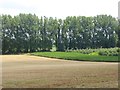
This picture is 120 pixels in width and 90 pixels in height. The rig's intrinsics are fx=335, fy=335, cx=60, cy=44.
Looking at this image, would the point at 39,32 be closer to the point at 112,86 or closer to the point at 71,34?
the point at 71,34

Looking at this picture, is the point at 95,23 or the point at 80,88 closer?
the point at 80,88

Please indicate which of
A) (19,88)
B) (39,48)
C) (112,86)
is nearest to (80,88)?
(112,86)

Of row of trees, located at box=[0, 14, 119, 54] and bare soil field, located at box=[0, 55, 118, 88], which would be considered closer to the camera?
bare soil field, located at box=[0, 55, 118, 88]

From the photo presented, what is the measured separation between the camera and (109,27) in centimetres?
9544

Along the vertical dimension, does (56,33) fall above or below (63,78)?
above

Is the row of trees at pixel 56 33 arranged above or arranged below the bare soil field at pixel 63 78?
above

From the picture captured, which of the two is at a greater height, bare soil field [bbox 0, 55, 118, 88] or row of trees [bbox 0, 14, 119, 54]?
row of trees [bbox 0, 14, 119, 54]

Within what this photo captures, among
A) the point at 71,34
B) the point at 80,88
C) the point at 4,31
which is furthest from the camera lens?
the point at 71,34

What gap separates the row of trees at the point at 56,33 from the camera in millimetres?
87562

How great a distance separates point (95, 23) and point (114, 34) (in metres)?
7.21

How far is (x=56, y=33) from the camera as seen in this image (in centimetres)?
9306

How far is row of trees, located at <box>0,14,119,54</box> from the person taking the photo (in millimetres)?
87562

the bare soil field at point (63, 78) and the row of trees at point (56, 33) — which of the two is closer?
the bare soil field at point (63, 78)

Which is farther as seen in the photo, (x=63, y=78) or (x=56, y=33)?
(x=56, y=33)
